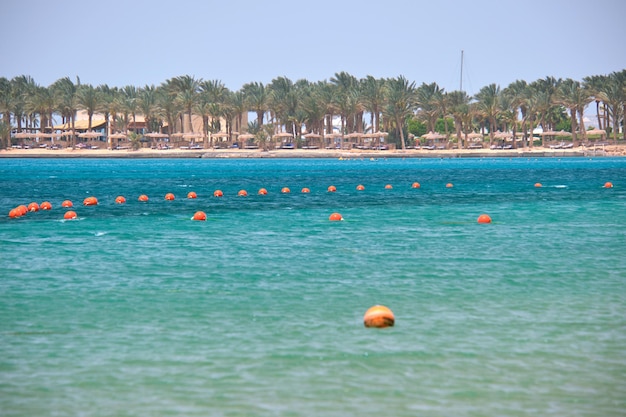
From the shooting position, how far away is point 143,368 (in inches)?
487

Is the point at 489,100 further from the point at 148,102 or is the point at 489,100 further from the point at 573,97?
the point at 148,102

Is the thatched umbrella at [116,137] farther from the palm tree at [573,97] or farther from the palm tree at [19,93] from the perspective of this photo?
the palm tree at [573,97]

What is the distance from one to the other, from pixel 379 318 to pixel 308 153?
145 meters

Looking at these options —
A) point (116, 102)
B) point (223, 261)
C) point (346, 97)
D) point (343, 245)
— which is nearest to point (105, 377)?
point (223, 261)

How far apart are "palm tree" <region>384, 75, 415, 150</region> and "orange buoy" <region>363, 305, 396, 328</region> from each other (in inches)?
5402

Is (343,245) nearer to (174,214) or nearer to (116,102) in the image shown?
(174,214)

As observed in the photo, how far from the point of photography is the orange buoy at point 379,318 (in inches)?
581

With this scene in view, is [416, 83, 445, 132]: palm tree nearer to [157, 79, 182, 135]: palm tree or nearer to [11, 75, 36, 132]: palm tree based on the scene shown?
[157, 79, 182, 135]: palm tree

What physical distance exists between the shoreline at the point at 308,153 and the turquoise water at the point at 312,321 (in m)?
122

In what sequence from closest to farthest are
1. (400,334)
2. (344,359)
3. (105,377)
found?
1. (105,377)
2. (344,359)
3. (400,334)

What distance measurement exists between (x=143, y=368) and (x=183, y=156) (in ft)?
499

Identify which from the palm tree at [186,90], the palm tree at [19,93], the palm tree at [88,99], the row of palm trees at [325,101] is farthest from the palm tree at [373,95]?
the palm tree at [19,93]

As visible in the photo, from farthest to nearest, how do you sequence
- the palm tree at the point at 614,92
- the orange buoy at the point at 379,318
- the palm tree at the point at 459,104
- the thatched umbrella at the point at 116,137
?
the thatched umbrella at the point at 116,137 < the palm tree at the point at 459,104 < the palm tree at the point at 614,92 < the orange buoy at the point at 379,318

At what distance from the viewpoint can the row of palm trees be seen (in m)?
152
